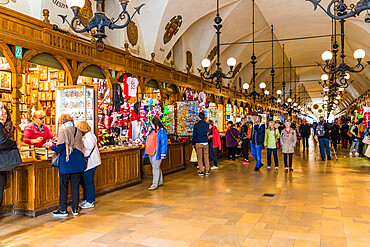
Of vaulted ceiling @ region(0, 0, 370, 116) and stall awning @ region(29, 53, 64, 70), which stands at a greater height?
vaulted ceiling @ region(0, 0, 370, 116)

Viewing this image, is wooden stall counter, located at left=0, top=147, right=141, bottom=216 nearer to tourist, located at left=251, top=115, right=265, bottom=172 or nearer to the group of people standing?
the group of people standing

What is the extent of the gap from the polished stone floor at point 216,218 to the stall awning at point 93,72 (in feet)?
8.88

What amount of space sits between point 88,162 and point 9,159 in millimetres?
1402

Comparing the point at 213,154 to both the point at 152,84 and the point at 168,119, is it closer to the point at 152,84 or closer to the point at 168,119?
the point at 168,119

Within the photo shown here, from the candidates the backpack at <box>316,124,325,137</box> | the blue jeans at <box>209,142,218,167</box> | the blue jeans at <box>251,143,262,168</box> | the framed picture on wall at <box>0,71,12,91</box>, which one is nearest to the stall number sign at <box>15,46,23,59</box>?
the framed picture on wall at <box>0,71,12,91</box>

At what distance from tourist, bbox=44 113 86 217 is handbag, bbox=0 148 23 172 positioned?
2.01 feet

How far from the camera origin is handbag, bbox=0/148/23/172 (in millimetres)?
3719

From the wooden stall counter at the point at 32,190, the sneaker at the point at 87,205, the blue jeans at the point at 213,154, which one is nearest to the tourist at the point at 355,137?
the blue jeans at the point at 213,154

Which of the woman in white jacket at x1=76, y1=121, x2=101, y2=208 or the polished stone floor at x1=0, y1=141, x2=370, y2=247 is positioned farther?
the woman in white jacket at x1=76, y1=121, x2=101, y2=208

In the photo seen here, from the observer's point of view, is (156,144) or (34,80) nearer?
(156,144)

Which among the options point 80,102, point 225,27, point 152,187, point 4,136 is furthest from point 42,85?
point 225,27

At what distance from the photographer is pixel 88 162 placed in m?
5.08

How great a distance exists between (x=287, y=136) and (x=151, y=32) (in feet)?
16.1

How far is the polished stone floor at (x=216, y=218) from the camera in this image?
3629 mm
